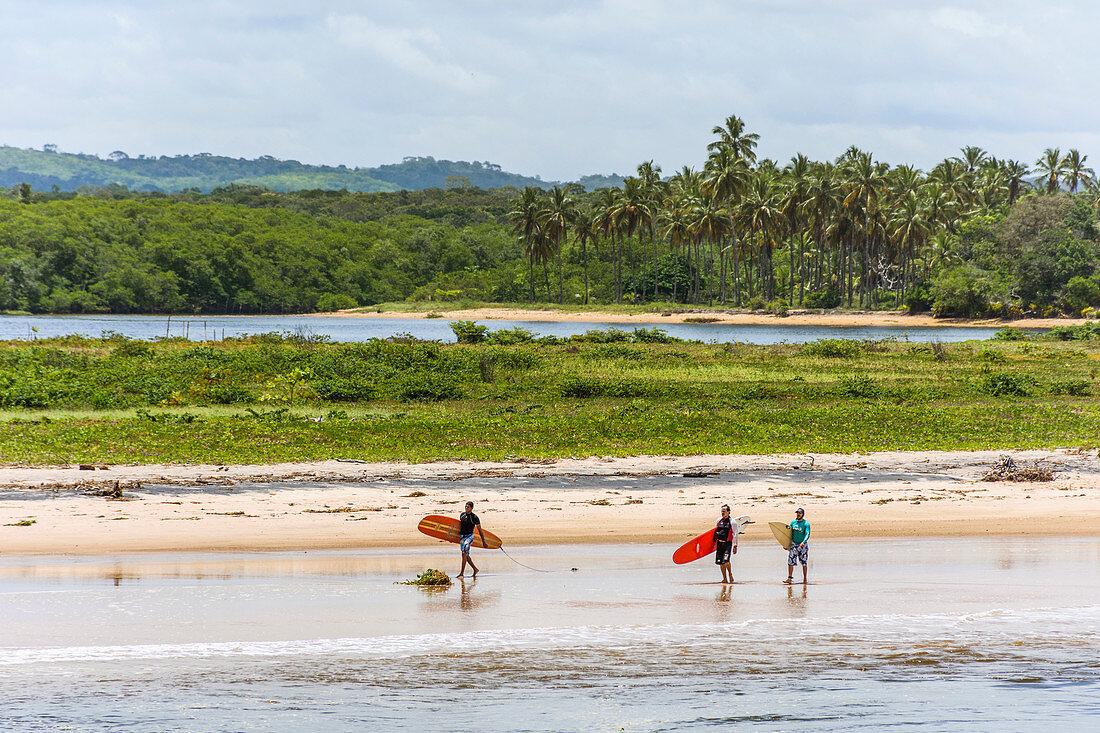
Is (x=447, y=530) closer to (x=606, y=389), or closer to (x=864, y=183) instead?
(x=606, y=389)

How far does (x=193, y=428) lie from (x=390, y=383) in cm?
1024

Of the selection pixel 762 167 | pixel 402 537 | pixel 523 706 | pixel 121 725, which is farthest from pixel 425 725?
pixel 762 167

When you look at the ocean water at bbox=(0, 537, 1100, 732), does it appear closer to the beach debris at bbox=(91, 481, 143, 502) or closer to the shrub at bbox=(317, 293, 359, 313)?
the beach debris at bbox=(91, 481, 143, 502)

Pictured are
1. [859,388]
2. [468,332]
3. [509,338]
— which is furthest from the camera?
[468,332]

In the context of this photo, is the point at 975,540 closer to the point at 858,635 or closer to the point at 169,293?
the point at 858,635

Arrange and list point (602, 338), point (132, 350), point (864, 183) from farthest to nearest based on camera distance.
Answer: point (864, 183)
point (602, 338)
point (132, 350)

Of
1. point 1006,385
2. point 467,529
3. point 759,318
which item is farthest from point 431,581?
point 759,318

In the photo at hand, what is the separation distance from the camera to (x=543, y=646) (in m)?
11.6

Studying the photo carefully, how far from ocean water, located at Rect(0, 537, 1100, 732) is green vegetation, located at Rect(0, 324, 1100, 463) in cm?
937

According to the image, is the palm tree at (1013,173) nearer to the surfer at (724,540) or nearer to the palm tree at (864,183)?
the palm tree at (864,183)

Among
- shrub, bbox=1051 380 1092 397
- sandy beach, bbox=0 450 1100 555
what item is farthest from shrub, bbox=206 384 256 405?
shrub, bbox=1051 380 1092 397

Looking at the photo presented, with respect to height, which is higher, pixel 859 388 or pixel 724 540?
pixel 859 388

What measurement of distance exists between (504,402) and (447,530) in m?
17.8

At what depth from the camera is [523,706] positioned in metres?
10.1
